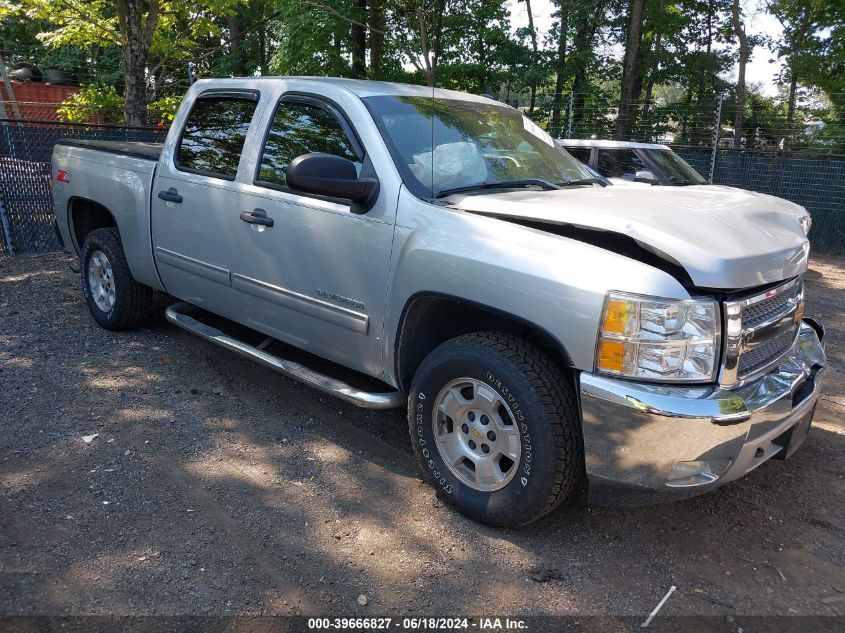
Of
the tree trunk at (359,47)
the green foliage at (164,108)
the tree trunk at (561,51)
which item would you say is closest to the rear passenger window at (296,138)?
the green foliage at (164,108)

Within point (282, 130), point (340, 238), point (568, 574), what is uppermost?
point (282, 130)

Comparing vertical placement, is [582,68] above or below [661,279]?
above

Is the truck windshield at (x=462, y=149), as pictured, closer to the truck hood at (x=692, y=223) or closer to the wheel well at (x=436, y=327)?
the truck hood at (x=692, y=223)

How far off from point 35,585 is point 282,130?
8.78 ft

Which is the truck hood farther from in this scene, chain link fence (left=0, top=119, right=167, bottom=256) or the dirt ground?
chain link fence (left=0, top=119, right=167, bottom=256)

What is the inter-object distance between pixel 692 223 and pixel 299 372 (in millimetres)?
2190

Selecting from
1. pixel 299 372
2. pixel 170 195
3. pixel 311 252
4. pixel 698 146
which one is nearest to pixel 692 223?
pixel 311 252

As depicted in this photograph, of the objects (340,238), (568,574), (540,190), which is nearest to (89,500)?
(340,238)

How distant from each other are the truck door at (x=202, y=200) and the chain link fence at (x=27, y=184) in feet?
15.2

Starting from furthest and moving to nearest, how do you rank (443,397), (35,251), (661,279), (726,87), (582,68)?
1. (726,87)
2. (582,68)
3. (35,251)
4. (443,397)
5. (661,279)

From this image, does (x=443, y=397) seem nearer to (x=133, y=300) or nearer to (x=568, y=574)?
(x=568, y=574)

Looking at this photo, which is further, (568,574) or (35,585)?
(568,574)

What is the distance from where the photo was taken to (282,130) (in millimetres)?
4172

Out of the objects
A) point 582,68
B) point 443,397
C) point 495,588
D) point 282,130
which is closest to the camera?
point 495,588
